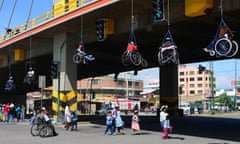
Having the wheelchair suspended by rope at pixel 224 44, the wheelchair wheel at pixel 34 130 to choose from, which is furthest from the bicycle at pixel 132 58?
the wheelchair wheel at pixel 34 130

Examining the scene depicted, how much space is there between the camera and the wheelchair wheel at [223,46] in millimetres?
16078

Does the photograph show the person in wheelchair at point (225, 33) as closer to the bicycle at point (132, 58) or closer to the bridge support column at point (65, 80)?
the bicycle at point (132, 58)

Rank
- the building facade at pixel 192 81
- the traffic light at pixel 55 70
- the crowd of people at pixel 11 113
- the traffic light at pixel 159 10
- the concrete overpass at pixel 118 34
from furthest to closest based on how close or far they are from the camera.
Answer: the building facade at pixel 192 81 → the crowd of people at pixel 11 113 → the traffic light at pixel 55 70 → the concrete overpass at pixel 118 34 → the traffic light at pixel 159 10

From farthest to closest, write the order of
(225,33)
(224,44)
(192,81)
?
(192,81), (225,33), (224,44)

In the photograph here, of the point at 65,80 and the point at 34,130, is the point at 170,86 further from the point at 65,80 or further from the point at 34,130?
the point at 34,130

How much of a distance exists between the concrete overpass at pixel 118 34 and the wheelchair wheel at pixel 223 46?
377 centimetres

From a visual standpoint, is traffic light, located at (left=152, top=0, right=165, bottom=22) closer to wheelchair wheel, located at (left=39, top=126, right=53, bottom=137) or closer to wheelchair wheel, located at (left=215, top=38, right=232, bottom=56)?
wheelchair wheel, located at (left=215, top=38, right=232, bottom=56)

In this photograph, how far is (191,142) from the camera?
18.3 m

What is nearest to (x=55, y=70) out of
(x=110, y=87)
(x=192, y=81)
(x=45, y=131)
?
(x=45, y=131)

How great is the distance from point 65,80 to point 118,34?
6.54 metres

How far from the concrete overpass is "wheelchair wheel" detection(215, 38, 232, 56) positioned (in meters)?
3.77

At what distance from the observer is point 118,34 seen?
2764 cm

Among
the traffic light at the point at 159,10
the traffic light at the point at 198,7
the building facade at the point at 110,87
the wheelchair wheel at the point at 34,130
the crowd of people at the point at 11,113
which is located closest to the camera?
the traffic light at the point at 198,7

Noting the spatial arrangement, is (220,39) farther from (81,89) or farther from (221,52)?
(81,89)
